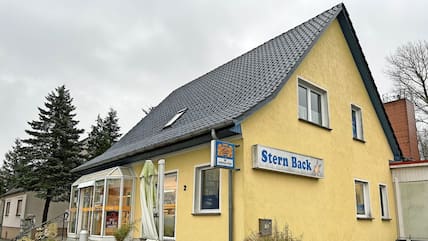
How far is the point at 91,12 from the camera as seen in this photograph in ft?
43.1

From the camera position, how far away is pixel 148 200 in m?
9.43

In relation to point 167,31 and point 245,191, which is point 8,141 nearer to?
point 167,31

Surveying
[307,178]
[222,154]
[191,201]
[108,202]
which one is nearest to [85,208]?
[108,202]

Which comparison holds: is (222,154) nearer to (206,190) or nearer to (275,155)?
(275,155)

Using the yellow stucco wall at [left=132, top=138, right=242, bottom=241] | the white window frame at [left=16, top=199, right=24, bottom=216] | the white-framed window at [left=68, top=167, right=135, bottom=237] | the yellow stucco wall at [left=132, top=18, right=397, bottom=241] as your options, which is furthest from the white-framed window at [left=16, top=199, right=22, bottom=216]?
the yellow stucco wall at [left=132, top=138, right=242, bottom=241]

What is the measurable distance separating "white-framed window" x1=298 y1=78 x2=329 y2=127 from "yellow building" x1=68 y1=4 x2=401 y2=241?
35 millimetres

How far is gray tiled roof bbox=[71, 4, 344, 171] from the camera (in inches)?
361

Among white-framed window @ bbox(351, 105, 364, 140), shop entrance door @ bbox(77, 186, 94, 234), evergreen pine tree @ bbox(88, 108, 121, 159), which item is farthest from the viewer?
evergreen pine tree @ bbox(88, 108, 121, 159)

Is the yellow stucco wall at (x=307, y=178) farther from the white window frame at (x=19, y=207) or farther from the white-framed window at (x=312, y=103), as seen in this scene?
the white window frame at (x=19, y=207)

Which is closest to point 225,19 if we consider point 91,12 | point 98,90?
point 91,12

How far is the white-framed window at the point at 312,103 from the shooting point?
424 inches

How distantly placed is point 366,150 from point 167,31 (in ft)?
31.7

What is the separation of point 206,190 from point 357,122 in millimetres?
6760

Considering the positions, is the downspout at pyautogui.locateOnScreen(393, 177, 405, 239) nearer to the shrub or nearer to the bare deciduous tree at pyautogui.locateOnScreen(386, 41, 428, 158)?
the shrub
